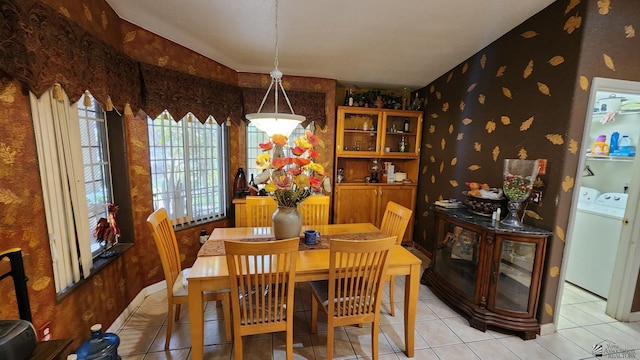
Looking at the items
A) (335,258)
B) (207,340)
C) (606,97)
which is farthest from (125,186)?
(606,97)

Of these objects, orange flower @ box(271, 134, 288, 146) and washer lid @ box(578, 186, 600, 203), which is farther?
washer lid @ box(578, 186, 600, 203)

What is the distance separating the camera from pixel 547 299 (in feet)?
6.74

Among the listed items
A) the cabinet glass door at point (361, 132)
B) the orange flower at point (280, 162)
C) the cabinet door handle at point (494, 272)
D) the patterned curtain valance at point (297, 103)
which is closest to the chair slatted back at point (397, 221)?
the cabinet door handle at point (494, 272)

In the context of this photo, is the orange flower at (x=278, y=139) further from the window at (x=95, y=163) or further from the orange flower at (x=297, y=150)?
the window at (x=95, y=163)

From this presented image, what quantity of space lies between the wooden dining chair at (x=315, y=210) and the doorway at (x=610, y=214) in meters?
2.01

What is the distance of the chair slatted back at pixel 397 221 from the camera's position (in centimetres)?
218

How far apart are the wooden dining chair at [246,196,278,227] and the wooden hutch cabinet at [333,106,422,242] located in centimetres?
132

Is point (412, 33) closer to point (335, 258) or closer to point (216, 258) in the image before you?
point (335, 258)

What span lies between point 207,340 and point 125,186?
145 centimetres

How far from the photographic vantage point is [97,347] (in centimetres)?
143

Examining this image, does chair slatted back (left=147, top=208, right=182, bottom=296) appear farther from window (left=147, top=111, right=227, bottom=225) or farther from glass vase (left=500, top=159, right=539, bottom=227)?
glass vase (left=500, top=159, right=539, bottom=227)

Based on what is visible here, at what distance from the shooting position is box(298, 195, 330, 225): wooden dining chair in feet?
8.61

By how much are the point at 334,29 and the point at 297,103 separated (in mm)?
1129

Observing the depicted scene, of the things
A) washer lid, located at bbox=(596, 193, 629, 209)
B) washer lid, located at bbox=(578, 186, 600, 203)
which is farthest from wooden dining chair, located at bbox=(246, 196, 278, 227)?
washer lid, located at bbox=(596, 193, 629, 209)
